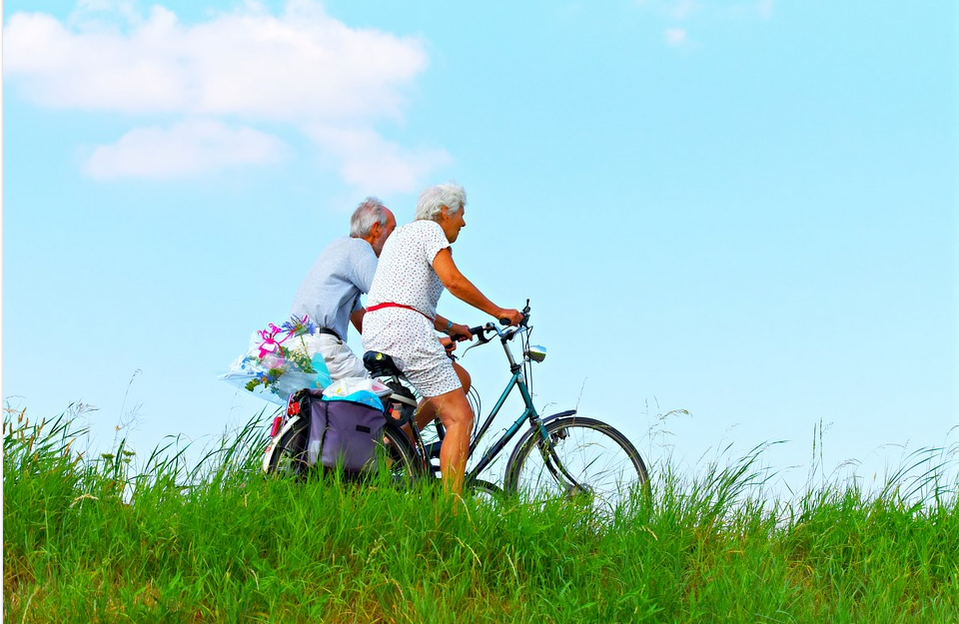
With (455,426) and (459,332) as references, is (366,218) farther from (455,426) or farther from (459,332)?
(455,426)

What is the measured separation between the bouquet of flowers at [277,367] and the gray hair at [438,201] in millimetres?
1281

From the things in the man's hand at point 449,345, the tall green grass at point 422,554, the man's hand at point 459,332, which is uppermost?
the man's hand at point 459,332

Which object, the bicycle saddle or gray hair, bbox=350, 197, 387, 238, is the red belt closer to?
the bicycle saddle

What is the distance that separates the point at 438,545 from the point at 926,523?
3.39 meters

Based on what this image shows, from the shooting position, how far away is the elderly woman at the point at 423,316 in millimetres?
6227

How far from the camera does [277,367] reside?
22.3ft

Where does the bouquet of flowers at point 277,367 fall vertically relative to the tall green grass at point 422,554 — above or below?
above

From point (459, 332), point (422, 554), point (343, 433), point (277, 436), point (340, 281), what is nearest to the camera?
point (422, 554)

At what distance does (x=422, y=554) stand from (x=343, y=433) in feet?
3.88

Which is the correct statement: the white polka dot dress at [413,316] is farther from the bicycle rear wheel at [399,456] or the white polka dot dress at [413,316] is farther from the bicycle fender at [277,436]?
the bicycle fender at [277,436]

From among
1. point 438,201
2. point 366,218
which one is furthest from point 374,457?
point 366,218

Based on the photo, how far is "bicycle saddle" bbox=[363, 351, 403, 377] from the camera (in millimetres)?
6273

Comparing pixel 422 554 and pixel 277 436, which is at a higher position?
pixel 277 436

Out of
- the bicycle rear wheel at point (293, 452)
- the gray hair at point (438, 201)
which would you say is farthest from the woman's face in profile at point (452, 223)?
the bicycle rear wheel at point (293, 452)
